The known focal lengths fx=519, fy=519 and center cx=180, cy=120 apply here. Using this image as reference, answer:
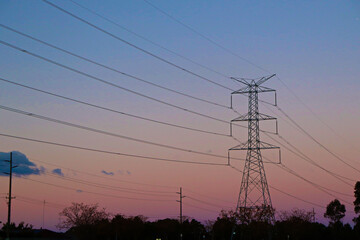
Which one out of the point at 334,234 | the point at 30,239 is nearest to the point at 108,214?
the point at 30,239

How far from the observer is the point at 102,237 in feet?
456

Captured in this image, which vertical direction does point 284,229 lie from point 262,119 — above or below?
below

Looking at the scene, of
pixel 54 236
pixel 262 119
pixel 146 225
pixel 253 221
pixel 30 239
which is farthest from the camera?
pixel 146 225

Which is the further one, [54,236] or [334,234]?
[334,234]

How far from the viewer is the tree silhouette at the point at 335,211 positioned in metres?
165

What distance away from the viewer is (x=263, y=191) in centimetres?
5991

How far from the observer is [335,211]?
6545 inches

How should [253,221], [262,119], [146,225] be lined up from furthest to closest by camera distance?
[146,225]
[253,221]
[262,119]

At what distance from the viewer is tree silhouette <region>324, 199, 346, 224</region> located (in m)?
165

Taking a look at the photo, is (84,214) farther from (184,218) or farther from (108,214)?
(184,218)

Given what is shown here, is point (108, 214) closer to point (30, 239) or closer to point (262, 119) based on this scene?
point (30, 239)

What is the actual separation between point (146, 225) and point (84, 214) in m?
17.6

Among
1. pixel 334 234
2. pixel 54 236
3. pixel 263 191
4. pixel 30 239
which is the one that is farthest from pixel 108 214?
pixel 263 191

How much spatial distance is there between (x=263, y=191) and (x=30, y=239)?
201ft
